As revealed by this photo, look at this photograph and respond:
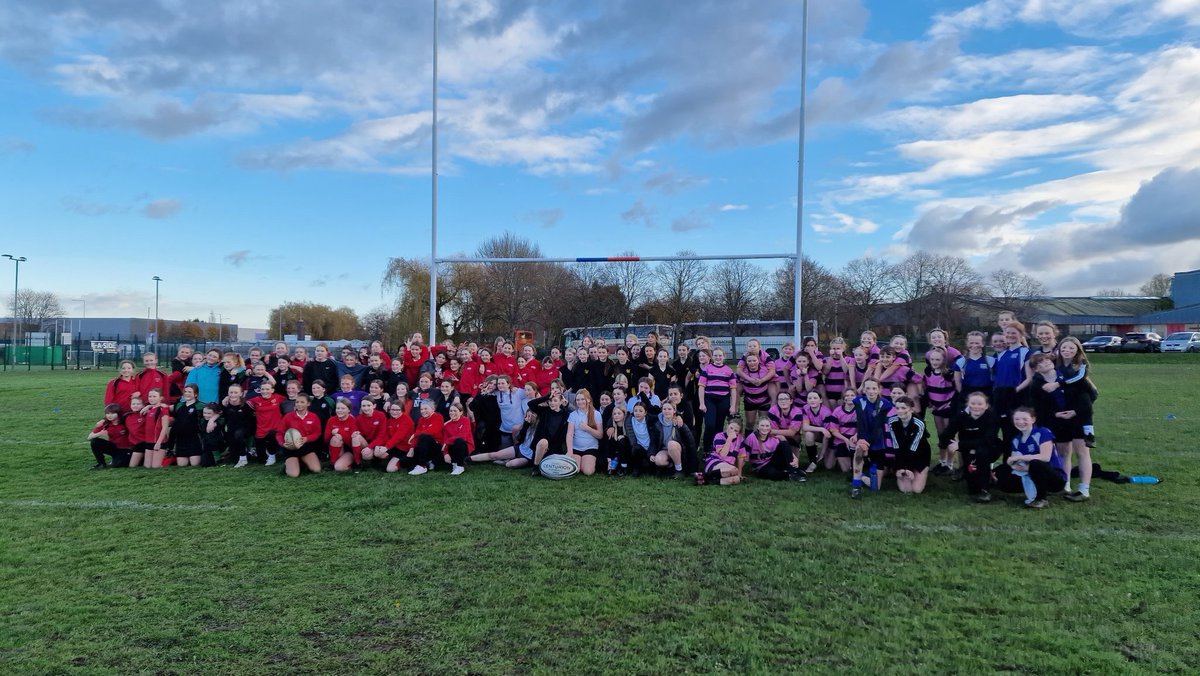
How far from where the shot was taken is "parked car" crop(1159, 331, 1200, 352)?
36.8 metres

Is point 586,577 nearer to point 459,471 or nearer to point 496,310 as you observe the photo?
point 459,471

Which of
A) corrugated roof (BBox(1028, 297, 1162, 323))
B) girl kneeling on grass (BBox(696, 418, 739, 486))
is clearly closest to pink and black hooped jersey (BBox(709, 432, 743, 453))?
girl kneeling on grass (BBox(696, 418, 739, 486))

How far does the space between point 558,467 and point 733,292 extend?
28848mm

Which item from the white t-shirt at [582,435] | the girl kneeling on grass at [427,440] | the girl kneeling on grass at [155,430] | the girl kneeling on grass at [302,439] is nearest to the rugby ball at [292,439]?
the girl kneeling on grass at [302,439]

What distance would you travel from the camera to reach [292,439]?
282 inches

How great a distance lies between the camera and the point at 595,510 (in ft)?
18.5

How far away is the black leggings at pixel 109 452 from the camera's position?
7.62 meters

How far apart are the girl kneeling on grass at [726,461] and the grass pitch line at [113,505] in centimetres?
415

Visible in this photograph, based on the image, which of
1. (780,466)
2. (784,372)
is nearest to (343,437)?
(780,466)

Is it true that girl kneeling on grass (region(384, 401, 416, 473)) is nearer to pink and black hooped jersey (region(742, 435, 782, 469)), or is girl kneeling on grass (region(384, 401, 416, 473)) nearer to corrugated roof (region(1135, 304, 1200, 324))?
pink and black hooped jersey (region(742, 435, 782, 469))

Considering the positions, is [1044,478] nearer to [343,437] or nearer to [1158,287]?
[343,437]

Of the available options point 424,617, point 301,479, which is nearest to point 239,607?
point 424,617

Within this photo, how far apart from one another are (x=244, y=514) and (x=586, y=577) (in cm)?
310

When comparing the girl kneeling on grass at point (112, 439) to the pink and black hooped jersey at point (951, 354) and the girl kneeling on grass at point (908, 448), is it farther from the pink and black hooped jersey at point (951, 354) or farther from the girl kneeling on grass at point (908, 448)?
the pink and black hooped jersey at point (951, 354)
